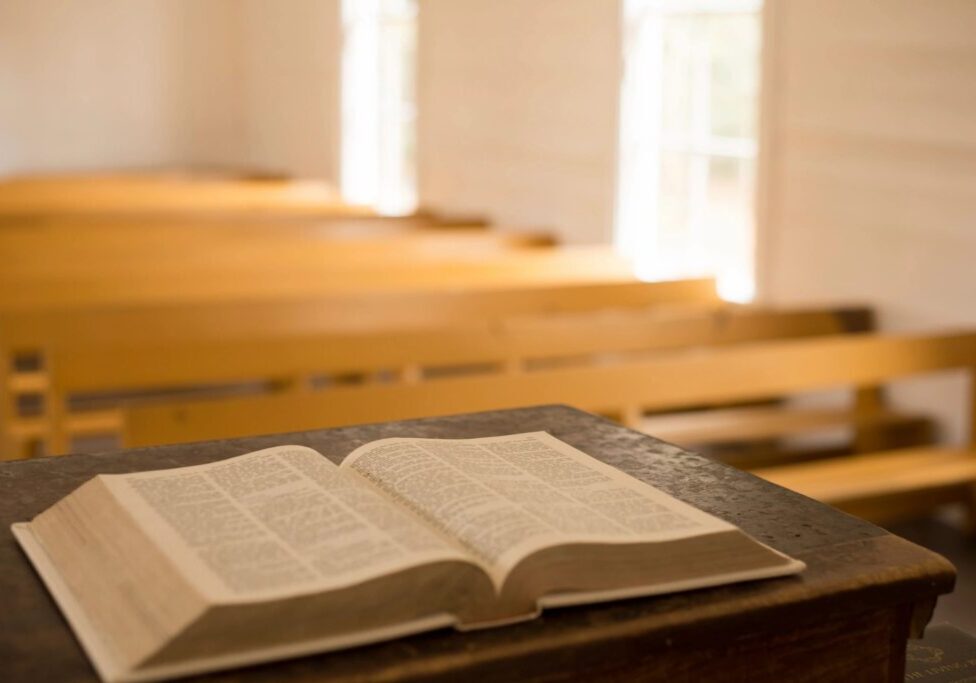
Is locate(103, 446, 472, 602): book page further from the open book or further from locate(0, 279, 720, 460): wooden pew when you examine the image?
locate(0, 279, 720, 460): wooden pew

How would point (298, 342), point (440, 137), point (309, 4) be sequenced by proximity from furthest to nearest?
point (309, 4), point (440, 137), point (298, 342)

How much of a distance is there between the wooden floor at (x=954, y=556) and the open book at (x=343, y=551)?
2658 mm

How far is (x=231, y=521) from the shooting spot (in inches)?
44.2

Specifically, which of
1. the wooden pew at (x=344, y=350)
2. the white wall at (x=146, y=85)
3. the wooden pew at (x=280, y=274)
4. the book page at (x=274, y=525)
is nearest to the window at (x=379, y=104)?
the white wall at (x=146, y=85)

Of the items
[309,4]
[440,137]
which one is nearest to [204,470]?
[440,137]

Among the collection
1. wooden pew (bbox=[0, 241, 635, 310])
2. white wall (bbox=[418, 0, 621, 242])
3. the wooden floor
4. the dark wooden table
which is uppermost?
white wall (bbox=[418, 0, 621, 242])

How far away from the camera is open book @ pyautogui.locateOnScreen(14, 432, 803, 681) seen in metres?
0.96

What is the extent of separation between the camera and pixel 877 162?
16.4ft

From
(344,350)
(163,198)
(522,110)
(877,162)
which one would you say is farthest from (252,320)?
(163,198)

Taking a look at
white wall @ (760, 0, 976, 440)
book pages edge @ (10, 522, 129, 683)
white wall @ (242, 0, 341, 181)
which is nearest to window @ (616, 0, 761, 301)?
white wall @ (760, 0, 976, 440)

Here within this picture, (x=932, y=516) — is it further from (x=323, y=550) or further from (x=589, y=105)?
(x=323, y=550)

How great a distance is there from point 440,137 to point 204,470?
734 cm

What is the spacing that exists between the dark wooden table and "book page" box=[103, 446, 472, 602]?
63 millimetres

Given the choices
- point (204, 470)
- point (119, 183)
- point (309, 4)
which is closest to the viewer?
point (204, 470)
